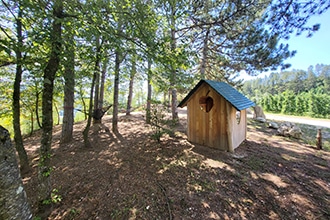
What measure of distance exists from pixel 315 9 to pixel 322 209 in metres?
4.53

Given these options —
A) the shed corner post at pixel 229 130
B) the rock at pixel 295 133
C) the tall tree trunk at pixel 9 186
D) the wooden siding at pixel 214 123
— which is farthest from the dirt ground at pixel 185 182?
the rock at pixel 295 133

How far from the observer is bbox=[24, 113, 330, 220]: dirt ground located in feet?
7.93

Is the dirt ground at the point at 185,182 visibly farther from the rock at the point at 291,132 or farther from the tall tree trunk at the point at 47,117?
the rock at the point at 291,132

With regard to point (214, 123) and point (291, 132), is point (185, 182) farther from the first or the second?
point (291, 132)

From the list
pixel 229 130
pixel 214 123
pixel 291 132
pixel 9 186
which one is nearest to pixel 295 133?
pixel 291 132

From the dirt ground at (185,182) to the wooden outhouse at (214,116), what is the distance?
39cm

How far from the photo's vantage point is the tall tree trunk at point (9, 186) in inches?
48.8

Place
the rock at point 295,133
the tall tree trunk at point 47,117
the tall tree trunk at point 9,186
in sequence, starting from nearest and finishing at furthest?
the tall tree trunk at point 9,186
the tall tree trunk at point 47,117
the rock at point 295,133

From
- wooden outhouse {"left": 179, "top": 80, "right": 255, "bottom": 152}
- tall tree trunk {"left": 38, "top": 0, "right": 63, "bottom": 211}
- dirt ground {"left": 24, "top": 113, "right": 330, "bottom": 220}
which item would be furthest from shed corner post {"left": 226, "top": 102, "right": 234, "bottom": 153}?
tall tree trunk {"left": 38, "top": 0, "right": 63, "bottom": 211}

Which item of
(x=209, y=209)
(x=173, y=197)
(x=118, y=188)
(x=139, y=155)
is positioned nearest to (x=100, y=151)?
(x=139, y=155)

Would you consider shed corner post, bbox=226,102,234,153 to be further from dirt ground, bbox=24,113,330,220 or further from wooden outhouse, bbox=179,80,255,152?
dirt ground, bbox=24,113,330,220

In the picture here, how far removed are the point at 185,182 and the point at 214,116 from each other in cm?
250

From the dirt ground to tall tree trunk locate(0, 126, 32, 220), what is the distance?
1.34m

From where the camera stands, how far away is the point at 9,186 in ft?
4.23
